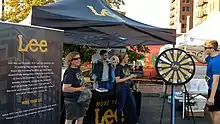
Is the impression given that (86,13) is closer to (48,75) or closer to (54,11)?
(54,11)

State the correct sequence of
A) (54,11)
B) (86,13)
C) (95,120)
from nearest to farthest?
(54,11)
(86,13)
(95,120)

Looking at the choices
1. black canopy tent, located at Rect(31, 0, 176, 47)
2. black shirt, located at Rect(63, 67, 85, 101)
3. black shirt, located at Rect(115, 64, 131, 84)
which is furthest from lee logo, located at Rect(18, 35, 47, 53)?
black shirt, located at Rect(115, 64, 131, 84)

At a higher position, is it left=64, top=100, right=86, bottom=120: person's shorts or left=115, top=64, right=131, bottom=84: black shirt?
left=115, top=64, right=131, bottom=84: black shirt

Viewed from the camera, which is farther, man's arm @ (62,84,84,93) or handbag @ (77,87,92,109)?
handbag @ (77,87,92,109)

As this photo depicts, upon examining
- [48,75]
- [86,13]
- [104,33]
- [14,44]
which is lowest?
[48,75]

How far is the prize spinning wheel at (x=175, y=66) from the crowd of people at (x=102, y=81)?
0.62 metres

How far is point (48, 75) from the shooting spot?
339cm

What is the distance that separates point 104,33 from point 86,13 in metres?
0.52

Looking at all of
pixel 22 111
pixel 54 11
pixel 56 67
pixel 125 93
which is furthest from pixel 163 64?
pixel 22 111

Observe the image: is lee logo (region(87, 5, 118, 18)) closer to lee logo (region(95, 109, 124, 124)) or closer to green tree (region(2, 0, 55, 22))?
lee logo (region(95, 109, 124, 124))

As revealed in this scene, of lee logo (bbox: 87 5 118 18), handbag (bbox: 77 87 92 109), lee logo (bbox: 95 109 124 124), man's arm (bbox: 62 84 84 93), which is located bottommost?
lee logo (bbox: 95 109 124 124)

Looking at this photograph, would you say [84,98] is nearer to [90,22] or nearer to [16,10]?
[90,22]

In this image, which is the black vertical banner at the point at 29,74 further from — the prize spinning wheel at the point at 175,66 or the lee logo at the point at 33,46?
the prize spinning wheel at the point at 175,66

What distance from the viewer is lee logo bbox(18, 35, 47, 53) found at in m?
2.99
